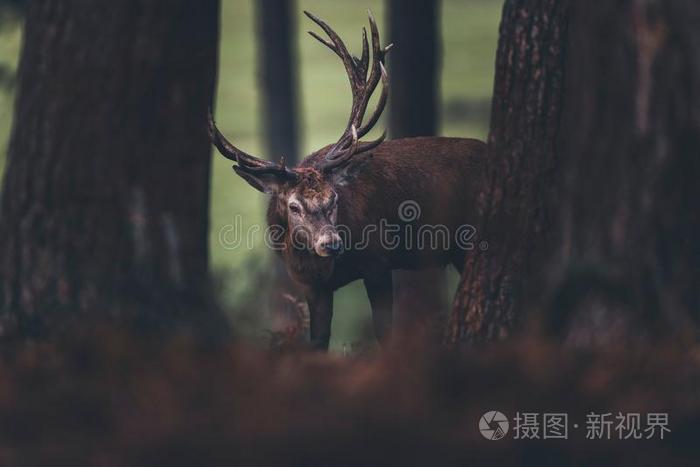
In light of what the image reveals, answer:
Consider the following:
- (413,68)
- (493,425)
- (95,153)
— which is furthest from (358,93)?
(493,425)

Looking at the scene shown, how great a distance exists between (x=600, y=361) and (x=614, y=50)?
1555 millimetres

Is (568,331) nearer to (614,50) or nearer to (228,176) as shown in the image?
(614,50)

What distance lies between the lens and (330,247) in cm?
873

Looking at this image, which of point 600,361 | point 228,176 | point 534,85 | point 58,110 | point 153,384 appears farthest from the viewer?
point 228,176

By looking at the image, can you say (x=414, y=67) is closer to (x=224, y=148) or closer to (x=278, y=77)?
(x=224, y=148)

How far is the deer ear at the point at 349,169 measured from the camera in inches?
368

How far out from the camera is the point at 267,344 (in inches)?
286

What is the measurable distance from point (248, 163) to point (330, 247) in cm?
94

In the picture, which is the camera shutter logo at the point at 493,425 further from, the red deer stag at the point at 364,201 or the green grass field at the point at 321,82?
the green grass field at the point at 321,82

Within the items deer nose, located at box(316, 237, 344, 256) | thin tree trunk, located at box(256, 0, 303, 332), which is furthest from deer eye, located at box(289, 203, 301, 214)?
thin tree trunk, located at box(256, 0, 303, 332)

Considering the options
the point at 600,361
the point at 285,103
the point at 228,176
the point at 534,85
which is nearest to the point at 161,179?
the point at 534,85

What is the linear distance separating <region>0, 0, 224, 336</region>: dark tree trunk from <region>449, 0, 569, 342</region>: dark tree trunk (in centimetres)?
277

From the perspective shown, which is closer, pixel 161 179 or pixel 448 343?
pixel 448 343

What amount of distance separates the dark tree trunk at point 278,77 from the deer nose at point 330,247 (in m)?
12.0
